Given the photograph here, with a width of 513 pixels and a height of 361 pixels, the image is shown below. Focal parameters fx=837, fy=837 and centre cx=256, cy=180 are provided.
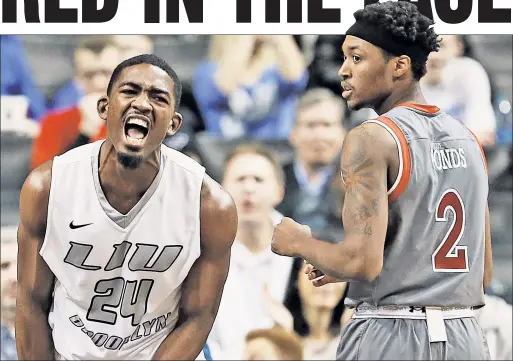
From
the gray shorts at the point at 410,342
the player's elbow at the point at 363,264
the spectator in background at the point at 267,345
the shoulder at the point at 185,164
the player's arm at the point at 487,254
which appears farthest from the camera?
the spectator in background at the point at 267,345

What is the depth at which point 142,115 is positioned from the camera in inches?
105

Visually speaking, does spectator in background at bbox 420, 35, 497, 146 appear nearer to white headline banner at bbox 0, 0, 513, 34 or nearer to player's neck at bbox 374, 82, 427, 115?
white headline banner at bbox 0, 0, 513, 34

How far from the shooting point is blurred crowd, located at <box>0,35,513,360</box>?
444 centimetres

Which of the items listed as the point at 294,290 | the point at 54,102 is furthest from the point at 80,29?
the point at 294,290

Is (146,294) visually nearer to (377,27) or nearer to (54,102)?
(377,27)

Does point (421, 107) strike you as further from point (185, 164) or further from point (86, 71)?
point (86, 71)

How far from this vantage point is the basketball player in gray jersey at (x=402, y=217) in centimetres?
221

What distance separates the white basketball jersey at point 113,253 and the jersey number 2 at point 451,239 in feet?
2.98

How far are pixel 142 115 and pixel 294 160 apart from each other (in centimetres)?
191

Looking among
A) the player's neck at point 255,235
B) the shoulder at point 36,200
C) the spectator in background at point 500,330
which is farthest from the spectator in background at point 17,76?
the spectator in background at point 500,330

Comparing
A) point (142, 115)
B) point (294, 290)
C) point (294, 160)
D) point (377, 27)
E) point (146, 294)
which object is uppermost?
point (377, 27)

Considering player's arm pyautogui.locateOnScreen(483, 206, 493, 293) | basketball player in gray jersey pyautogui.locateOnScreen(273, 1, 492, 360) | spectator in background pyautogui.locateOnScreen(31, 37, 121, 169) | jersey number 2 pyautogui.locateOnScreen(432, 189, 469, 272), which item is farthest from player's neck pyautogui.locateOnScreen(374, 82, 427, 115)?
spectator in background pyautogui.locateOnScreen(31, 37, 121, 169)

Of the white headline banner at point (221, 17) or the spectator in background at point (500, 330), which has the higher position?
the white headline banner at point (221, 17)

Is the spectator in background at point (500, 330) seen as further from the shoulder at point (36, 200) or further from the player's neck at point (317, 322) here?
the shoulder at point (36, 200)
